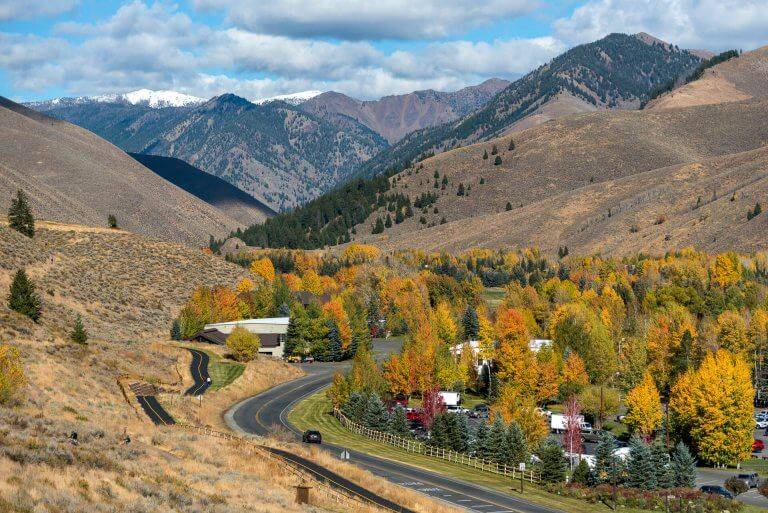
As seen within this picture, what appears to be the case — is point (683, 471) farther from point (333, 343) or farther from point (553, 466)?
point (333, 343)

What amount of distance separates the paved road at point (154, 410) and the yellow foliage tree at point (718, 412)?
146 feet

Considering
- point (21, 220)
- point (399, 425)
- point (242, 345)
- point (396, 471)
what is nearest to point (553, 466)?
point (396, 471)

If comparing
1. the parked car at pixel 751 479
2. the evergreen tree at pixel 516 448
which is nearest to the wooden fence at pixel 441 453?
the evergreen tree at pixel 516 448

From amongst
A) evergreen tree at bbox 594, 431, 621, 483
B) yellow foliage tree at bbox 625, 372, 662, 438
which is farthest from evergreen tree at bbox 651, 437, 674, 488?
yellow foliage tree at bbox 625, 372, 662, 438

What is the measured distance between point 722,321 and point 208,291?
7406 centimetres

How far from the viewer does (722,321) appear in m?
118

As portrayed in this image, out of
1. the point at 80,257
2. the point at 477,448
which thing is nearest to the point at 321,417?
the point at 477,448

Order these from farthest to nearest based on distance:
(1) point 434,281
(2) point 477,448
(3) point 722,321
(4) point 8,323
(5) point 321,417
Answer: (1) point 434,281 < (3) point 722,321 < (5) point 321,417 < (4) point 8,323 < (2) point 477,448

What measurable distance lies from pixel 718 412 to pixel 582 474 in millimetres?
18938

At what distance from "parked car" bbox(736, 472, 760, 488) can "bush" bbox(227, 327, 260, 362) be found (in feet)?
186

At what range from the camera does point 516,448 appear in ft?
232

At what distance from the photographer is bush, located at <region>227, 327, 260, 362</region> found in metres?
107

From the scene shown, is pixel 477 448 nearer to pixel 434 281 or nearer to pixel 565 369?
pixel 565 369

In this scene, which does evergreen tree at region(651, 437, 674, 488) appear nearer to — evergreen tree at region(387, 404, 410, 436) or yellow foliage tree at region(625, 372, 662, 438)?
yellow foliage tree at region(625, 372, 662, 438)
